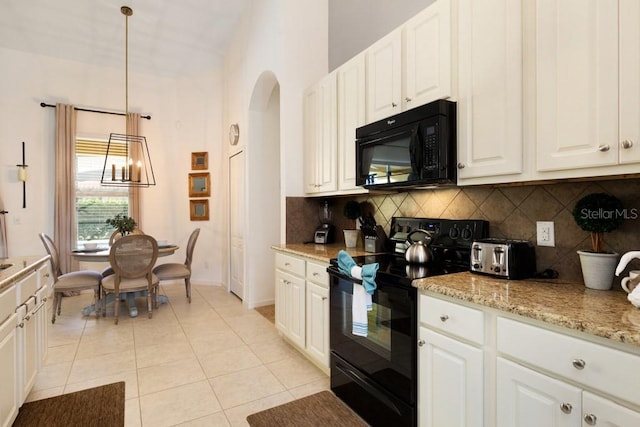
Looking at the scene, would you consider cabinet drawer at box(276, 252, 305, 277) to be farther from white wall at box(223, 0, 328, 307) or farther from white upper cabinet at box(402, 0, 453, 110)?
white upper cabinet at box(402, 0, 453, 110)

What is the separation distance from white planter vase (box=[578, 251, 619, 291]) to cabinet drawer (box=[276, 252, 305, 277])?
1818 millimetres

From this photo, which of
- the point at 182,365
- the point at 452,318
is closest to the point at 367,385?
the point at 452,318

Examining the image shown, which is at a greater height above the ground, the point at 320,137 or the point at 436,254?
the point at 320,137

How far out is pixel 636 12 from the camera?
1172 millimetres

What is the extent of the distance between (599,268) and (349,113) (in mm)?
1916

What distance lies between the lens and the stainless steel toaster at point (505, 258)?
5.33ft

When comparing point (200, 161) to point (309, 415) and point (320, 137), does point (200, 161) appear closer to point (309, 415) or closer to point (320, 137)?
point (320, 137)

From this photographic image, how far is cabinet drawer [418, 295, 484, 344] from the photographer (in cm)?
136

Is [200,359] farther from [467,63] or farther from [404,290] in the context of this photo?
[467,63]

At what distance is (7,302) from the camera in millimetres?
1761

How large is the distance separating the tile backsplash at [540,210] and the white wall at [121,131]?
13.4 feet

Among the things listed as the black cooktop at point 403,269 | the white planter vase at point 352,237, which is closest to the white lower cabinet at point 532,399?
the black cooktop at point 403,269

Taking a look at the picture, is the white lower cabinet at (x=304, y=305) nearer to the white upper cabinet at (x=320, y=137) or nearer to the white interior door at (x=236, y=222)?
the white upper cabinet at (x=320, y=137)

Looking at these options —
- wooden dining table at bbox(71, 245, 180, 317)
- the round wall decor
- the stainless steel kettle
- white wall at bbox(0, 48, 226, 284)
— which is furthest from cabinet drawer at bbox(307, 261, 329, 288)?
white wall at bbox(0, 48, 226, 284)
